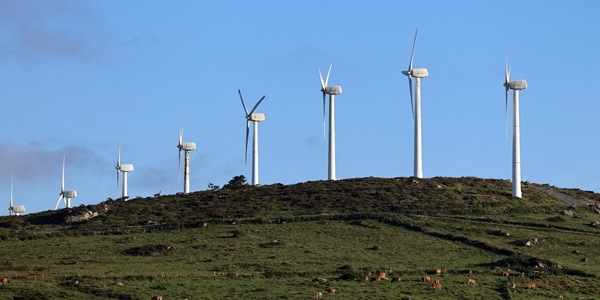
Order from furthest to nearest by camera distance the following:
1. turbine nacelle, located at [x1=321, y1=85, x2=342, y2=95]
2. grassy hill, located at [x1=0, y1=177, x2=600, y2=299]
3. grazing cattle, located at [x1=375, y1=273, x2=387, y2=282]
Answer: turbine nacelle, located at [x1=321, y1=85, x2=342, y2=95], grazing cattle, located at [x1=375, y1=273, x2=387, y2=282], grassy hill, located at [x1=0, y1=177, x2=600, y2=299]

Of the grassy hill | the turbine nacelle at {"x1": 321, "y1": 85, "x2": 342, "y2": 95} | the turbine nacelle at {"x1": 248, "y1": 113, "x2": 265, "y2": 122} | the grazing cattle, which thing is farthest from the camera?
the turbine nacelle at {"x1": 248, "y1": 113, "x2": 265, "y2": 122}

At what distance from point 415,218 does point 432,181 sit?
35494mm

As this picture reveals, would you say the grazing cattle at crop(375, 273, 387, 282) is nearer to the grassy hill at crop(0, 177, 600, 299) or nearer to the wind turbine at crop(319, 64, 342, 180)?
the grassy hill at crop(0, 177, 600, 299)

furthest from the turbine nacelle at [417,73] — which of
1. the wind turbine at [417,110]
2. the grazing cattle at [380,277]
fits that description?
the grazing cattle at [380,277]

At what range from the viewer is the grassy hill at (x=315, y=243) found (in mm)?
94812

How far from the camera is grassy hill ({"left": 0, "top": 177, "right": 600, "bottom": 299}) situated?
311 ft

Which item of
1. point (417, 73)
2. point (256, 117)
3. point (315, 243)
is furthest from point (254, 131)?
point (315, 243)

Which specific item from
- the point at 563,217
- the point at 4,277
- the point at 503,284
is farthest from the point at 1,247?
the point at 563,217

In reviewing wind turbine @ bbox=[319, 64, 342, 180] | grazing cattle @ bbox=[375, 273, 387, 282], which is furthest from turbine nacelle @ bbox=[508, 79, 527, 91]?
grazing cattle @ bbox=[375, 273, 387, 282]

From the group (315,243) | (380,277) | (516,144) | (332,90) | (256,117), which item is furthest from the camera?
(256,117)

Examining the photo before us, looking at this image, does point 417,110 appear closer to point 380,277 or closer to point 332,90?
point 332,90

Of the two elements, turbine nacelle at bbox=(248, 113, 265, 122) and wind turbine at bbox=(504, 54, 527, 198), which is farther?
turbine nacelle at bbox=(248, 113, 265, 122)

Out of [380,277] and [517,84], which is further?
[517,84]

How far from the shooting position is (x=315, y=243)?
129 meters
